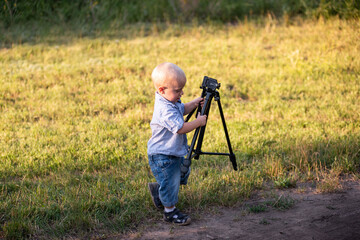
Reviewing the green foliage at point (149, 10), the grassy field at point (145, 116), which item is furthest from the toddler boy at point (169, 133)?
the green foliage at point (149, 10)

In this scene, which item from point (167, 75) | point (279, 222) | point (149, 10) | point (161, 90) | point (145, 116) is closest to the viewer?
point (167, 75)

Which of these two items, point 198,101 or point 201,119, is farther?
point 198,101

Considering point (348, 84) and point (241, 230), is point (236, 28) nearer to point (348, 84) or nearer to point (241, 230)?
point (348, 84)

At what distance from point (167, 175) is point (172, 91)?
885 mm

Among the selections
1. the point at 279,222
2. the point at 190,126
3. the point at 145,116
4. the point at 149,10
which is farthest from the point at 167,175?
the point at 149,10

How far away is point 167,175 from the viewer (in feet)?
14.5

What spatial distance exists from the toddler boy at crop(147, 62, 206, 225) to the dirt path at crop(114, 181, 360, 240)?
0.74 ft

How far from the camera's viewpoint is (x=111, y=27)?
1339cm

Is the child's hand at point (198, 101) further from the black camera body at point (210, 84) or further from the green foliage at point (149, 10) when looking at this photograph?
the green foliage at point (149, 10)

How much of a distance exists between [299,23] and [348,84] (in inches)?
186

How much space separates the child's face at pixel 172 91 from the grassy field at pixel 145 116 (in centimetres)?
135

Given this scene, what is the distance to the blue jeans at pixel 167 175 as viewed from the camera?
4391 mm

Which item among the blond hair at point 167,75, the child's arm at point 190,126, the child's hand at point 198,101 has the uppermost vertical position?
the blond hair at point 167,75

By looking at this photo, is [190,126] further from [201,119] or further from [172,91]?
[172,91]
